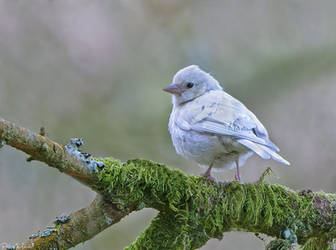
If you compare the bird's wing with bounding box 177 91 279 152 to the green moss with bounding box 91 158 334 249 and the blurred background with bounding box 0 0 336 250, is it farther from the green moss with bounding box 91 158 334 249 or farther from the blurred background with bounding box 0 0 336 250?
the blurred background with bounding box 0 0 336 250

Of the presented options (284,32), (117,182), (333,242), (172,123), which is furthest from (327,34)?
(117,182)

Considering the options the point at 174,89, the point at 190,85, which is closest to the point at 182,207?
the point at 174,89

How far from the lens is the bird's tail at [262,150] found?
3197 mm

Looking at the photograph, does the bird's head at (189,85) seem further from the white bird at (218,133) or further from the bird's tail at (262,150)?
the bird's tail at (262,150)

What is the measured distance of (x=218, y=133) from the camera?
144 inches

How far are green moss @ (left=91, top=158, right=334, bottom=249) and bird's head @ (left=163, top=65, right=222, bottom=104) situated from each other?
154 cm

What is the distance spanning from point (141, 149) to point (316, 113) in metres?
2.00

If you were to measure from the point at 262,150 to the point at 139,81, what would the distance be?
2.24 metres

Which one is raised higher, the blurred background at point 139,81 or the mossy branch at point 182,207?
the blurred background at point 139,81

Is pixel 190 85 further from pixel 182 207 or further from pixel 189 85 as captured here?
pixel 182 207

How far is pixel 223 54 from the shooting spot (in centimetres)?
548

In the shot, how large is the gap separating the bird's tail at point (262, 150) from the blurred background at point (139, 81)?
1.61 meters

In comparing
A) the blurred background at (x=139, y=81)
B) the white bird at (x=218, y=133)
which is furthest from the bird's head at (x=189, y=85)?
the blurred background at (x=139, y=81)

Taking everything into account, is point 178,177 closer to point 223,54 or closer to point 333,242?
point 333,242
